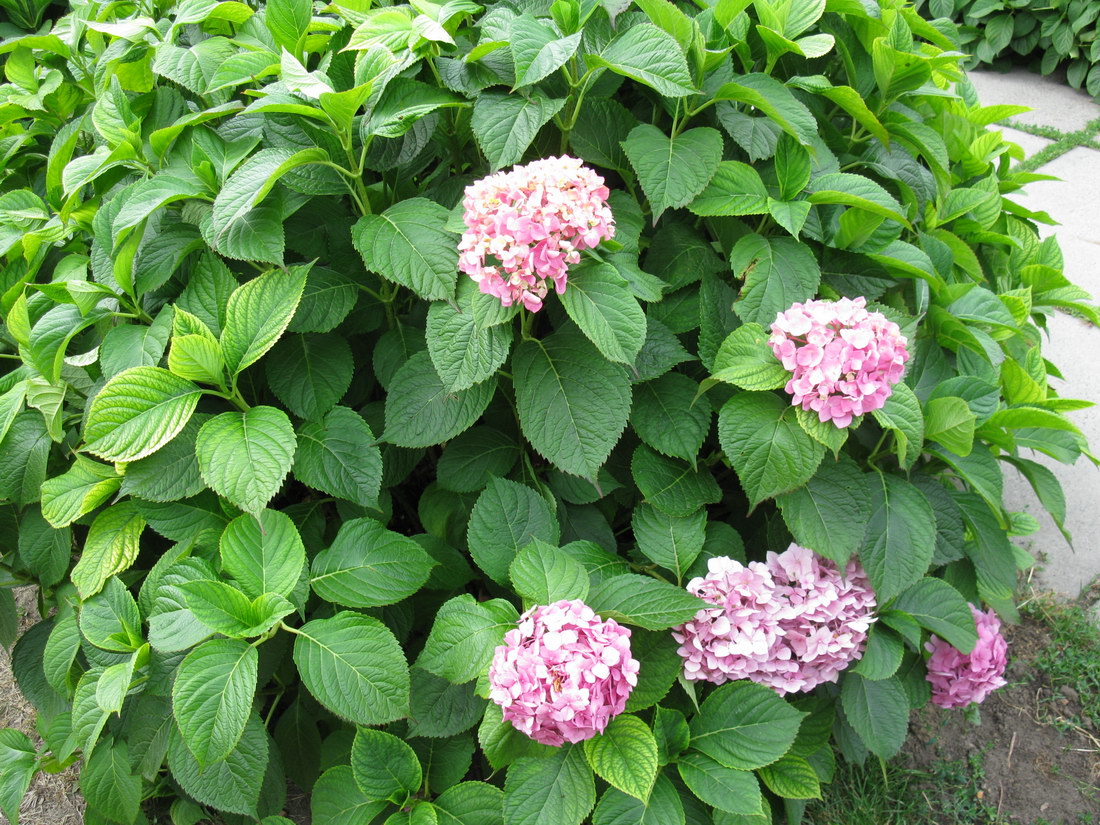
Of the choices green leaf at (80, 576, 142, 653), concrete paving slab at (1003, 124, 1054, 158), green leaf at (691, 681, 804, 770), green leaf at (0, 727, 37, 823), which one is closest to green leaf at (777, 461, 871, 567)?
green leaf at (691, 681, 804, 770)

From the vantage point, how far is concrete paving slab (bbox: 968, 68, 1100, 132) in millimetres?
5266

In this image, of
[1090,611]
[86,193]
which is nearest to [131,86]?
[86,193]

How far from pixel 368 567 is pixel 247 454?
0.29 m

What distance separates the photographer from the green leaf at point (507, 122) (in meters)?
1.55

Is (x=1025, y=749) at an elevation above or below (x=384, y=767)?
below

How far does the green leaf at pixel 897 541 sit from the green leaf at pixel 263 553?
1026 mm

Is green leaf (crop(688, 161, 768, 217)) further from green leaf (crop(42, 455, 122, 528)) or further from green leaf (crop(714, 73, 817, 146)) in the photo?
green leaf (crop(42, 455, 122, 528))

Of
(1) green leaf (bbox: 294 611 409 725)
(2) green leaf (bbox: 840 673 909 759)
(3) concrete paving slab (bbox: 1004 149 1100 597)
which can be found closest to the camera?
(1) green leaf (bbox: 294 611 409 725)

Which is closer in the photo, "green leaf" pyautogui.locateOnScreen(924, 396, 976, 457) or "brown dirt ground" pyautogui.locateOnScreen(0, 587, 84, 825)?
"green leaf" pyautogui.locateOnScreen(924, 396, 976, 457)

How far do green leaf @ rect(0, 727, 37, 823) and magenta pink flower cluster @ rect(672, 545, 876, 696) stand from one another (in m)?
1.39

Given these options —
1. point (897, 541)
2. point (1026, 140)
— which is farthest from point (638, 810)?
point (1026, 140)

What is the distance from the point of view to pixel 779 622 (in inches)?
64.6

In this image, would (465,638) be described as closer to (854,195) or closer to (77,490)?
(77,490)

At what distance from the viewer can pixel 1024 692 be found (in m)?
2.32
